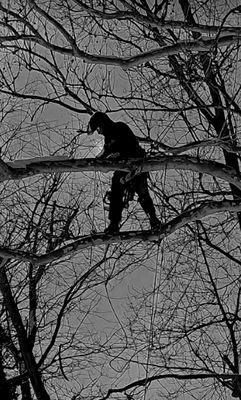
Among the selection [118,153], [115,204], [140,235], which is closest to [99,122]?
[118,153]

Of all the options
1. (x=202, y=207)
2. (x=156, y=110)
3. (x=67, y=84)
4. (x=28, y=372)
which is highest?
(x=67, y=84)

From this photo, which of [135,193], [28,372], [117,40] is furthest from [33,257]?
[28,372]

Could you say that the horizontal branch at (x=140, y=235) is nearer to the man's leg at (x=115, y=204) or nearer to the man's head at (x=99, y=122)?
the man's leg at (x=115, y=204)

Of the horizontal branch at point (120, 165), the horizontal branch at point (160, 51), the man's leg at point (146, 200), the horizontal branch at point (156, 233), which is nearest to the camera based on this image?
the horizontal branch at point (120, 165)

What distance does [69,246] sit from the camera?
218 inches

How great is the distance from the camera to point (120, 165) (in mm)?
4934

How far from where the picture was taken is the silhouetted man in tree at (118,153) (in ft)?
17.8

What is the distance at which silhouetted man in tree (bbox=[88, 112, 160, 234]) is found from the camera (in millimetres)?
5438

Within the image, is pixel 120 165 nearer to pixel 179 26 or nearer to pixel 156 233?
pixel 156 233

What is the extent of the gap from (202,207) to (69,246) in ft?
4.10

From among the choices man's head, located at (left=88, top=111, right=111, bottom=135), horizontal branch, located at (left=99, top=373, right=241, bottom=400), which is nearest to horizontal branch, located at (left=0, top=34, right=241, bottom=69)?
man's head, located at (left=88, top=111, right=111, bottom=135)

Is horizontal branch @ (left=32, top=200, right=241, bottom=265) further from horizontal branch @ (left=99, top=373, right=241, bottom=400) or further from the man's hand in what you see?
horizontal branch @ (left=99, top=373, right=241, bottom=400)

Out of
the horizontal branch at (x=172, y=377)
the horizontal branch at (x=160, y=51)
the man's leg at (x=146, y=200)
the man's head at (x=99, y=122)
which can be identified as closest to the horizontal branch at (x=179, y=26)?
the horizontal branch at (x=160, y=51)

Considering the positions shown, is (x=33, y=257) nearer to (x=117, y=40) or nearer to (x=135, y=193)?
(x=135, y=193)
